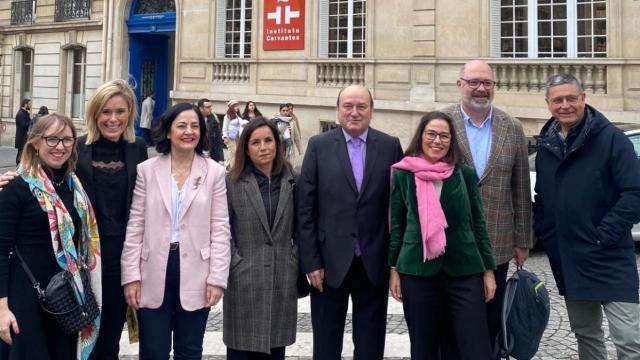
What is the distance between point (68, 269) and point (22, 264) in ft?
0.77

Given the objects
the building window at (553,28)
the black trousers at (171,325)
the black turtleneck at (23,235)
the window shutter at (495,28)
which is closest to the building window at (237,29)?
the window shutter at (495,28)

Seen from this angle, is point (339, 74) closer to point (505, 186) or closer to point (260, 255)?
point (505, 186)

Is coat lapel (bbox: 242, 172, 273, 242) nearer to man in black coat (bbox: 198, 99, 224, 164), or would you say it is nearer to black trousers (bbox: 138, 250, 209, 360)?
black trousers (bbox: 138, 250, 209, 360)

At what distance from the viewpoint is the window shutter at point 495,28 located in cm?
1423

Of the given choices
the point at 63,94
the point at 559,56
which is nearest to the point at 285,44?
the point at 559,56

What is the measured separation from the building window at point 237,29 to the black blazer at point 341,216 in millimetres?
15037

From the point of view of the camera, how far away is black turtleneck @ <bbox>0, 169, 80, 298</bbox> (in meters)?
3.00

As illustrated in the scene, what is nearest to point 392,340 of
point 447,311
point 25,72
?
point 447,311

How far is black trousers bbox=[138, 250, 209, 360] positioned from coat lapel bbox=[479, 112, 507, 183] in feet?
6.87

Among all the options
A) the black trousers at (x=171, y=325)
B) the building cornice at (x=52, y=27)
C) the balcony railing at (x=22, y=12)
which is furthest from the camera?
the balcony railing at (x=22, y=12)

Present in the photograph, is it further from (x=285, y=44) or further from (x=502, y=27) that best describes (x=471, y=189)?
(x=285, y=44)

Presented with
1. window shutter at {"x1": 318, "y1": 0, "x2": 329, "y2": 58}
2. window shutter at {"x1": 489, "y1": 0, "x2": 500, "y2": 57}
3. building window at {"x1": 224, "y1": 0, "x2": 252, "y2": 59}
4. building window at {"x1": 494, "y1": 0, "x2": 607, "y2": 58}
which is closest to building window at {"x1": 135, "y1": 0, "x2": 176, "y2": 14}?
building window at {"x1": 224, "y1": 0, "x2": 252, "y2": 59}

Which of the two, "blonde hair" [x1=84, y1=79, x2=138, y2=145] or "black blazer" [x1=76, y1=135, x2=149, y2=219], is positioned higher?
"blonde hair" [x1=84, y1=79, x2=138, y2=145]

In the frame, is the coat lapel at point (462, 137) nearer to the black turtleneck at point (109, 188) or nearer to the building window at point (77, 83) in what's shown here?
the black turtleneck at point (109, 188)
